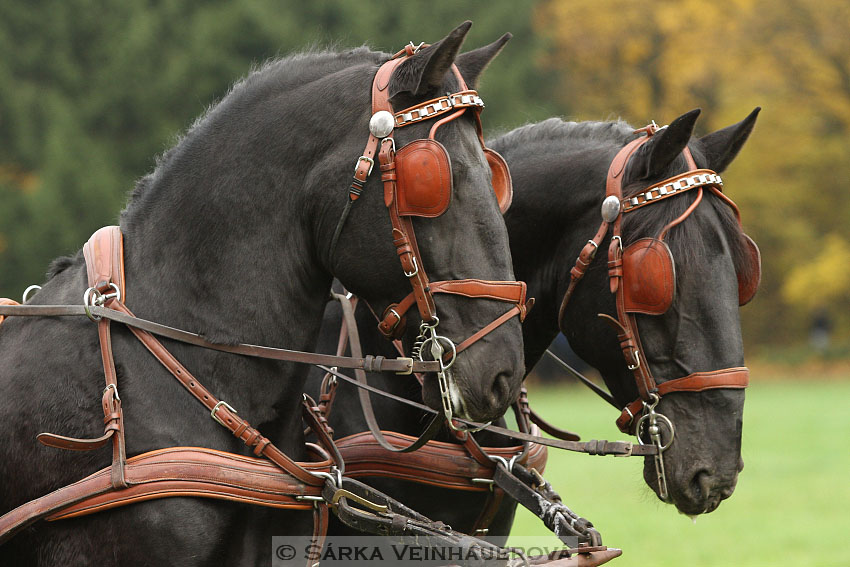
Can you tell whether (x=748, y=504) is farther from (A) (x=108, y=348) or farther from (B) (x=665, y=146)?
(A) (x=108, y=348)

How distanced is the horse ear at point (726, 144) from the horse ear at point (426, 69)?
1.62 m

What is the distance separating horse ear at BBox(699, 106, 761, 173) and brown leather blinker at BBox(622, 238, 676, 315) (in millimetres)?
626

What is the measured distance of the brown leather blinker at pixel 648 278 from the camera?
3.77 m

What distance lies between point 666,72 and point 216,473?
30.5m

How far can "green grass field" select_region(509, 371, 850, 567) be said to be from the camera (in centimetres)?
877

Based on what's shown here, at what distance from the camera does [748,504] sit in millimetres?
11445

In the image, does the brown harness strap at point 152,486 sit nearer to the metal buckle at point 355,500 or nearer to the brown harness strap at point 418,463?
the metal buckle at point 355,500

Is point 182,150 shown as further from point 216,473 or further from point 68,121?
point 68,121

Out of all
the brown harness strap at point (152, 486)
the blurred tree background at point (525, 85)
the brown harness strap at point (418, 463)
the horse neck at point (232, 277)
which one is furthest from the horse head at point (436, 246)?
the blurred tree background at point (525, 85)

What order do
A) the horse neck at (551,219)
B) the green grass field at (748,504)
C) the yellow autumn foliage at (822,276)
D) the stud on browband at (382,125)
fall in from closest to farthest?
1. the stud on browband at (382,125)
2. the horse neck at (551,219)
3. the green grass field at (748,504)
4. the yellow autumn foliage at (822,276)

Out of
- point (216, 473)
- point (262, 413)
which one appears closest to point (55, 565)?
point (216, 473)

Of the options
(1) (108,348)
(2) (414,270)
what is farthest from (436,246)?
(1) (108,348)

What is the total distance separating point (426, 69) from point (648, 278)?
1289mm

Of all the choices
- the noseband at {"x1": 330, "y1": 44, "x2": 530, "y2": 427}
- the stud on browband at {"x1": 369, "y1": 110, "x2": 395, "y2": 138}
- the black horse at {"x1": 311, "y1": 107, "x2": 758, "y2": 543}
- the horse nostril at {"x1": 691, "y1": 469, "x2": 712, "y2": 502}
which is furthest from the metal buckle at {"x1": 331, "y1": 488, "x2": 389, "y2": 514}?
the horse nostril at {"x1": 691, "y1": 469, "x2": 712, "y2": 502}
